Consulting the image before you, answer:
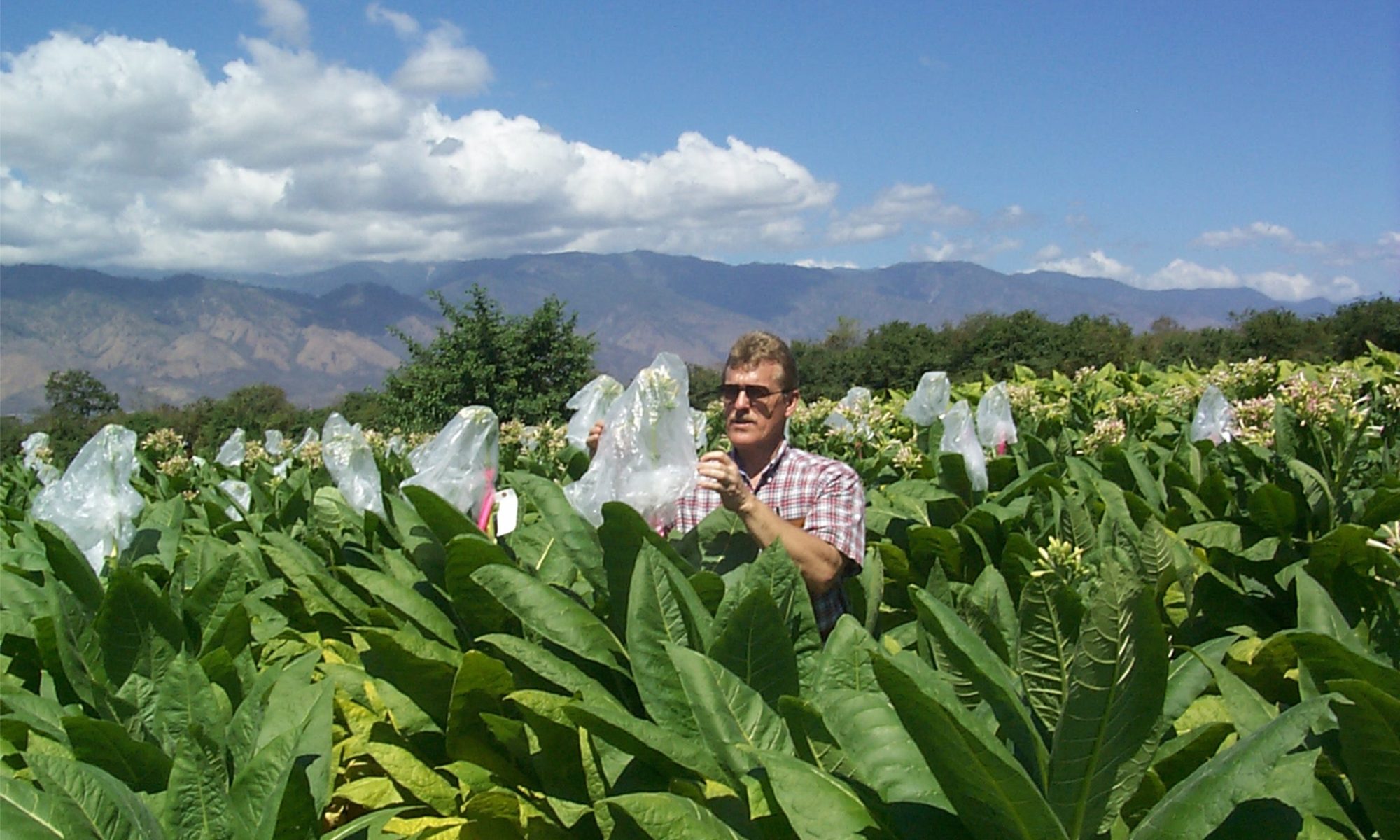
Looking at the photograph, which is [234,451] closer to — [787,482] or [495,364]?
[787,482]

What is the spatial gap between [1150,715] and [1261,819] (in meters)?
0.24

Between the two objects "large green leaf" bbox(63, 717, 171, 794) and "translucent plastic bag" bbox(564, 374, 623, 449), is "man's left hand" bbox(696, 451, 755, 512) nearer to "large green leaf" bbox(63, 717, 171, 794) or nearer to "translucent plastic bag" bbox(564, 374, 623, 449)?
"translucent plastic bag" bbox(564, 374, 623, 449)

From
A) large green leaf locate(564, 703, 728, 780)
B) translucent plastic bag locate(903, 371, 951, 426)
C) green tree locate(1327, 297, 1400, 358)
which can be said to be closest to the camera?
large green leaf locate(564, 703, 728, 780)

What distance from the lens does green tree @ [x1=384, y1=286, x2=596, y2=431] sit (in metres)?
33.2

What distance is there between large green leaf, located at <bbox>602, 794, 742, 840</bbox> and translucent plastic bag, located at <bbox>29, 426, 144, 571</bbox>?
3000 mm

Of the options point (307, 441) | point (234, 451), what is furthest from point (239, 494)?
point (234, 451)

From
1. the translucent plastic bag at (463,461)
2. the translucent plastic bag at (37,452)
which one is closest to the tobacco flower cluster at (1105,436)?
the translucent plastic bag at (463,461)

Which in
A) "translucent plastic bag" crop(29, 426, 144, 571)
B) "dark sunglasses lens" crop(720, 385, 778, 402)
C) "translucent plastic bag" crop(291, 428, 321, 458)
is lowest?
"translucent plastic bag" crop(291, 428, 321, 458)

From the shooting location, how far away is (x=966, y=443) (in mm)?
4207

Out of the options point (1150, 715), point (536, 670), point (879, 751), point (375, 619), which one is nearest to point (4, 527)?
point (375, 619)

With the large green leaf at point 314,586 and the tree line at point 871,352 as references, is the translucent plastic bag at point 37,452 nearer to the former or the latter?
the large green leaf at point 314,586

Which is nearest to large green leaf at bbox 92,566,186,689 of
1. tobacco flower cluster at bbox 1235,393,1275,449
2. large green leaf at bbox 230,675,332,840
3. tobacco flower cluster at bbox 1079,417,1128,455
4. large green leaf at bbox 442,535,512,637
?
large green leaf at bbox 230,675,332,840

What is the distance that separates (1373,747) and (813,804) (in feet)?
2.20

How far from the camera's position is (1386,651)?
5.72 feet
